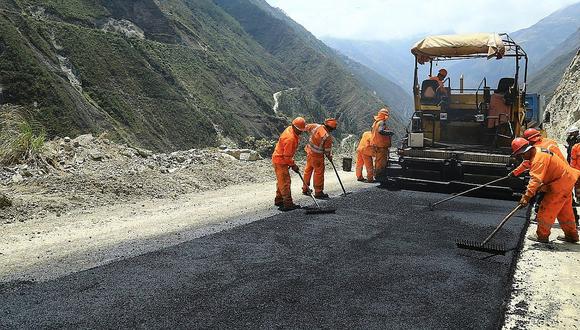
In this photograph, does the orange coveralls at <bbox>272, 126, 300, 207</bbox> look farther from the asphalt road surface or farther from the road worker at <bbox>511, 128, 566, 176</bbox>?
the road worker at <bbox>511, 128, 566, 176</bbox>

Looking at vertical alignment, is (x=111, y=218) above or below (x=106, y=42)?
below

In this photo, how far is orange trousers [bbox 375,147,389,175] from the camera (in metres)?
10.3

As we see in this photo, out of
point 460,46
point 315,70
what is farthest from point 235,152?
point 315,70

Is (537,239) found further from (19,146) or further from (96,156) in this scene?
(19,146)

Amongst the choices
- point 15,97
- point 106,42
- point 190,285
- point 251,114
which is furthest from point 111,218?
point 251,114

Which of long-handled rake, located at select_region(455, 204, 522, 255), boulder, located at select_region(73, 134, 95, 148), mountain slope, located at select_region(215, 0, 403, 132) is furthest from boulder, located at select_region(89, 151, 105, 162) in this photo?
mountain slope, located at select_region(215, 0, 403, 132)

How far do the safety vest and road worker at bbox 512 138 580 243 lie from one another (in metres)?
3.38

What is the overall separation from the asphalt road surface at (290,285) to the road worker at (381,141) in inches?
156

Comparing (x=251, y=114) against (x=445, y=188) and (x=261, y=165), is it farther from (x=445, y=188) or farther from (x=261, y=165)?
(x=445, y=188)

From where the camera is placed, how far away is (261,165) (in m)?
13.1

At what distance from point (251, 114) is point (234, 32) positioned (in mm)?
44617

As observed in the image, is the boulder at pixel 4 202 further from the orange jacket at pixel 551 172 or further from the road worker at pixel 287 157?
the orange jacket at pixel 551 172

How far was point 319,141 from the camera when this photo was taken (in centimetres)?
841

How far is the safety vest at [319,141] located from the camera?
27.6 ft
